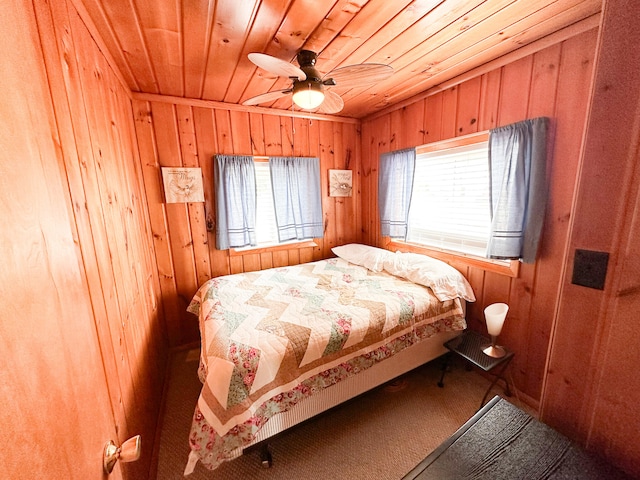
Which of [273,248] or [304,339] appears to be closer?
[304,339]

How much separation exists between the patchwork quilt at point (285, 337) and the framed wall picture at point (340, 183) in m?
1.26

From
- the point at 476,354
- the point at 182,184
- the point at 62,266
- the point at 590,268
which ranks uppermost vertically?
the point at 182,184

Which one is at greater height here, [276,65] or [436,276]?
[276,65]

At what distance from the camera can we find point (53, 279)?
543 mm

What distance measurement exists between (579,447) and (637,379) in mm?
315

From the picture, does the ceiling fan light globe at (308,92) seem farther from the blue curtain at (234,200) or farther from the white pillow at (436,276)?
the white pillow at (436,276)

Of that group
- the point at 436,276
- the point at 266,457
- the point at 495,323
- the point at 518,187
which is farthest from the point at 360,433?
the point at 518,187

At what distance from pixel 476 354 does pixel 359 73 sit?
202 cm

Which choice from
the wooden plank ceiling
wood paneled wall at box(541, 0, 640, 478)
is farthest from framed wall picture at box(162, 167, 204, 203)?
wood paneled wall at box(541, 0, 640, 478)

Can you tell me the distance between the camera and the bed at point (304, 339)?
126 centimetres

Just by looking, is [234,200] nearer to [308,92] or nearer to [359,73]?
[308,92]

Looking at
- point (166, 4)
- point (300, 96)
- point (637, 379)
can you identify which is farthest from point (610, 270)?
point (166, 4)

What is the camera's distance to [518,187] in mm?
1709

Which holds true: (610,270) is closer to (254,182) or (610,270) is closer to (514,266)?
(514,266)
